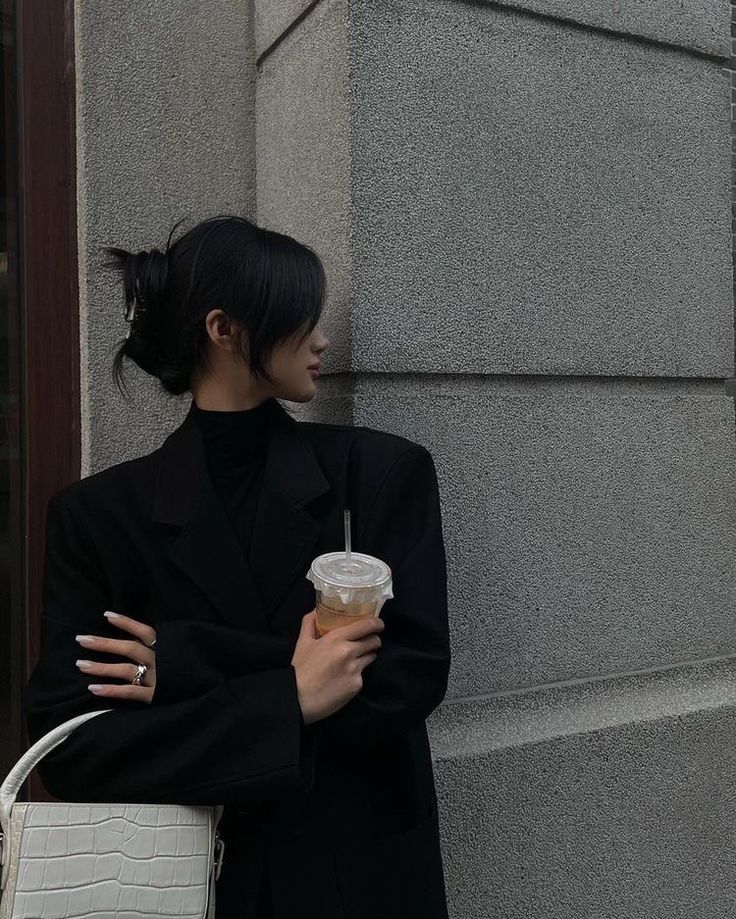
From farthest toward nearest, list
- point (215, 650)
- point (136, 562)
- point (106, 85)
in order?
point (106, 85), point (136, 562), point (215, 650)

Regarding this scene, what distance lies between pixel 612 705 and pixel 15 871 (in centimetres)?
211

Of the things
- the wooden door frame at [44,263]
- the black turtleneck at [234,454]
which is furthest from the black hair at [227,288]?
the wooden door frame at [44,263]

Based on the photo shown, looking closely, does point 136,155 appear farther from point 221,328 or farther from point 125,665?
point 125,665

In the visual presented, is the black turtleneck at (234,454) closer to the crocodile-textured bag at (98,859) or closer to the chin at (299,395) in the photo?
the chin at (299,395)

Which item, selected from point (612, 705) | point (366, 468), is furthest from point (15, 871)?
point (612, 705)

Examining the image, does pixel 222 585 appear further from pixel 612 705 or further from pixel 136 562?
pixel 612 705

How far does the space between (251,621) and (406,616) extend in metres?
0.34

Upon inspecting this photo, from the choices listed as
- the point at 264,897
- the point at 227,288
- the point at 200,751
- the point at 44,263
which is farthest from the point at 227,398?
the point at 44,263

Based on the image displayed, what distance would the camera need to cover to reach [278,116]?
3.13 metres

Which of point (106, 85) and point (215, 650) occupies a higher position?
point (106, 85)

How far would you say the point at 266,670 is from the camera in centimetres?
190

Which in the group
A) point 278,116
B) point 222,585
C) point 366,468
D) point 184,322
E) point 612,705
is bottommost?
point 612,705

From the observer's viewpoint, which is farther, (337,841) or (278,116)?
(278,116)

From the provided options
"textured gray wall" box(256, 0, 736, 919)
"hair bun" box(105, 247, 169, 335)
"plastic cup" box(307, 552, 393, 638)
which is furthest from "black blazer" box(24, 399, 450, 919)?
"textured gray wall" box(256, 0, 736, 919)
